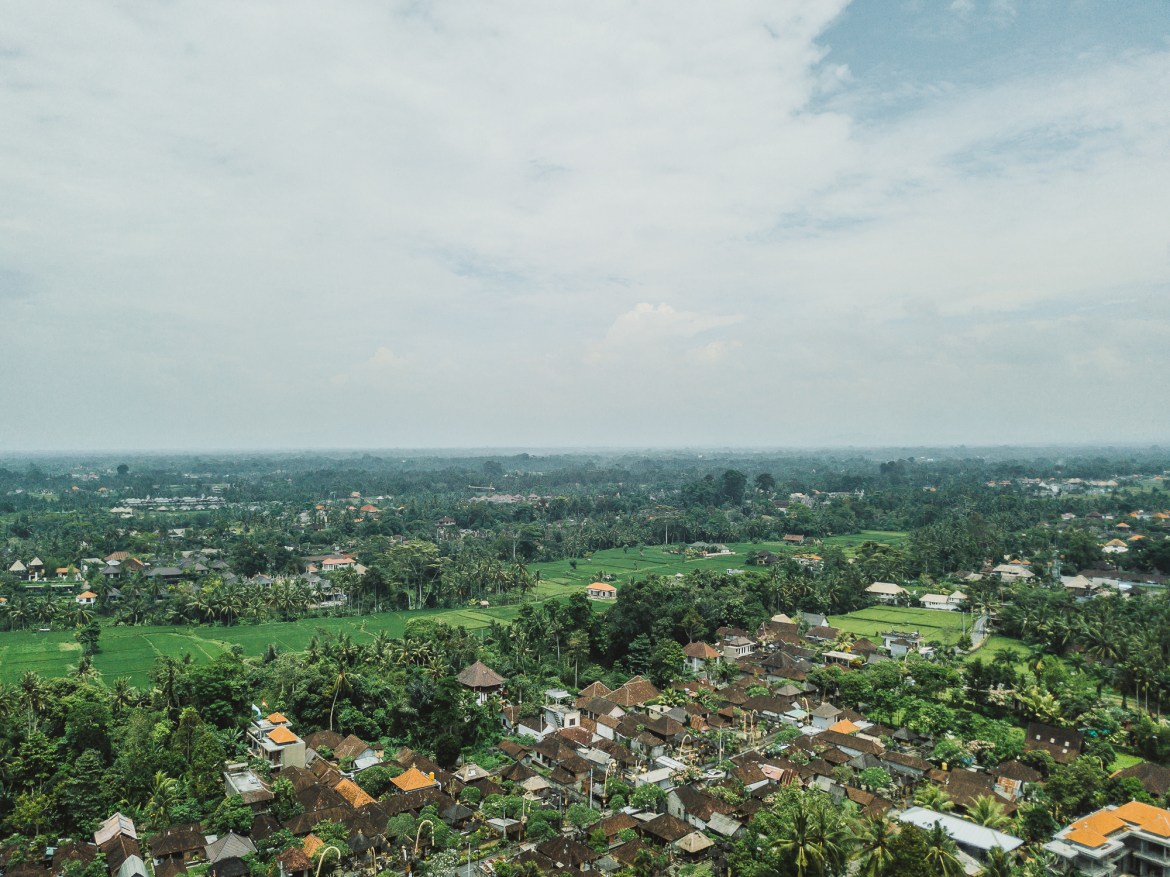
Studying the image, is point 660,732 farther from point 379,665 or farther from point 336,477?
point 336,477

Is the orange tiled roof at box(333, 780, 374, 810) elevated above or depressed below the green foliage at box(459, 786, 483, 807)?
above

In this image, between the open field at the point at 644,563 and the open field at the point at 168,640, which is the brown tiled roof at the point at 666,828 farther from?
the open field at the point at 644,563

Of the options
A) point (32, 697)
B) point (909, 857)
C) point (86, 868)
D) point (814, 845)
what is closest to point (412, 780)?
point (86, 868)

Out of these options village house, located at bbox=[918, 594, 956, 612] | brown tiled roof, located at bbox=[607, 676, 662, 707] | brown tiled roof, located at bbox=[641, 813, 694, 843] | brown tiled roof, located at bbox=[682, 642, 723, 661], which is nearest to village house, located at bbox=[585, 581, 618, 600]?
brown tiled roof, located at bbox=[682, 642, 723, 661]

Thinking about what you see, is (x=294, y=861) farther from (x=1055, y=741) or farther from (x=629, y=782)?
(x=1055, y=741)

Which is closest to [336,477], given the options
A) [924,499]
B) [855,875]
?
[924,499]

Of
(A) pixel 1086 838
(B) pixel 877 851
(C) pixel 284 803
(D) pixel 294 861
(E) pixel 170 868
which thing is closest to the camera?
(B) pixel 877 851

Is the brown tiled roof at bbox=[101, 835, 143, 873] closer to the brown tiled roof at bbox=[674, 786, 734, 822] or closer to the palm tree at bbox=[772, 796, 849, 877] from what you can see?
the brown tiled roof at bbox=[674, 786, 734, 822]
